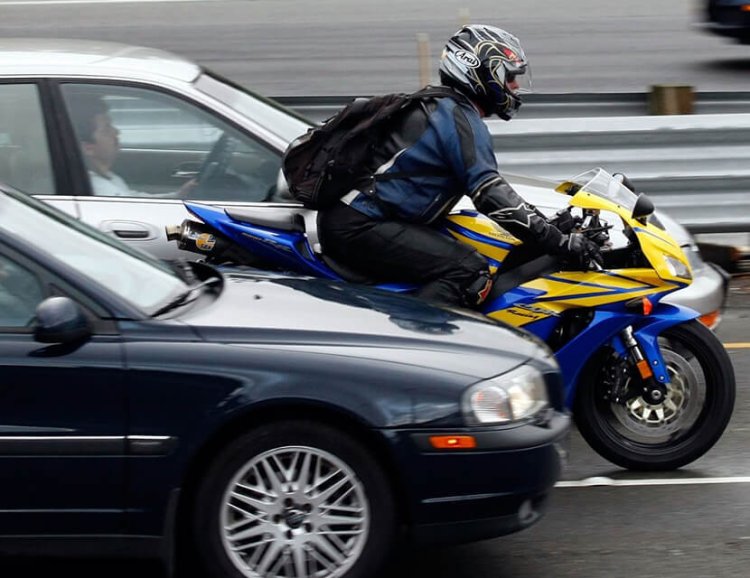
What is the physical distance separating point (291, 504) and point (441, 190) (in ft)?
6.58

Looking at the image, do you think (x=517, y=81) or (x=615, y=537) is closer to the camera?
(x=615, y=537)

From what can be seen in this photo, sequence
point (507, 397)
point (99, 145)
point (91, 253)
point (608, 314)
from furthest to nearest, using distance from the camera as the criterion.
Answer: point (99, 145)
point (608, 314)
point (91, 253)
point (507, 397)

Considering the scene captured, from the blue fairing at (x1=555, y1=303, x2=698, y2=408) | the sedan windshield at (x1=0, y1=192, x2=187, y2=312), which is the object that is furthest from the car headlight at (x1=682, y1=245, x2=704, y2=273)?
the sedan windshield at (x1=0, y1=192, x2=187, y2=312)

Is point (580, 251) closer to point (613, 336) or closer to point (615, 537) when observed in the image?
point (613, 336)

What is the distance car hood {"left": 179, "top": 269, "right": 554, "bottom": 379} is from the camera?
14.9 feet

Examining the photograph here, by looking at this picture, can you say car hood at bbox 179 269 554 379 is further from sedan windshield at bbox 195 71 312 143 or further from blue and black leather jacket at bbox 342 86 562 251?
sedan windshield at bbox 195 71 312 143

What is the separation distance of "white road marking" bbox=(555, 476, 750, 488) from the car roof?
2.60 m

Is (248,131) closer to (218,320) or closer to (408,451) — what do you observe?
(218,320)

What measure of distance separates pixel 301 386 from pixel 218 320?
399 mm

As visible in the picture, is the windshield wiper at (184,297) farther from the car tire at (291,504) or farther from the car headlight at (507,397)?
the car headlight at (507,397)

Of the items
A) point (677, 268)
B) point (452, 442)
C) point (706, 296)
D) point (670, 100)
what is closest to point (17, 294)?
point (452, 442)

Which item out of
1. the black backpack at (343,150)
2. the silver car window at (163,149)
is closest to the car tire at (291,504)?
the black backpack at (343,150)

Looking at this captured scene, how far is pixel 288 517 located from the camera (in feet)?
14.6

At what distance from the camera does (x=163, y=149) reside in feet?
22.4
